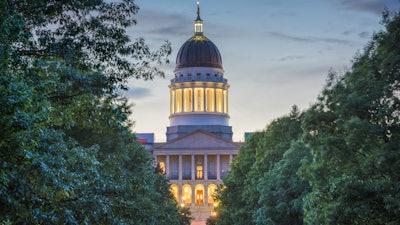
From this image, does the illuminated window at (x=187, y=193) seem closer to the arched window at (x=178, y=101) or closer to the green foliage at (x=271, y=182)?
the arched window at (x=178, y=101)

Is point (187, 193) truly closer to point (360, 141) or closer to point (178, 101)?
point (178, 101)

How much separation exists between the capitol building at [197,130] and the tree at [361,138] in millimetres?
126799

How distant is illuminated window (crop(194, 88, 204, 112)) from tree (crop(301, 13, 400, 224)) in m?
Result: 154

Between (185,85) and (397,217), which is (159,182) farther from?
(185,85)

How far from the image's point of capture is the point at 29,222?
16.1 metres

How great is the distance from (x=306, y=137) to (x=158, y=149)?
13363 centimetres

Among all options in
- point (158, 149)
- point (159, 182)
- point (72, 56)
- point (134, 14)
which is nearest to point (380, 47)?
point (134, 14)

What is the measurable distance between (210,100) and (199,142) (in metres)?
25.3

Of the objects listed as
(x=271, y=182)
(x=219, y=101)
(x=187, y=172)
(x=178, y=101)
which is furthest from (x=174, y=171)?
(x=271, y=182)

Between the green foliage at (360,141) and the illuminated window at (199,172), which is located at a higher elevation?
the illuminated window at (199,172)

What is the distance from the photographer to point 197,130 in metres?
167

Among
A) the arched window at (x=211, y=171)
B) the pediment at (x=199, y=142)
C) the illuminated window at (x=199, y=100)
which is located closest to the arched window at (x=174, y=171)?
the pediment at (x=199, y=142)

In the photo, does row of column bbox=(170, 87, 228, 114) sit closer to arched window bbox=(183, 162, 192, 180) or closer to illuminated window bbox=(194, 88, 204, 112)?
illuminated window bbox=(194, 88, 204, 112)

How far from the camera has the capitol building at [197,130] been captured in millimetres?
167500
